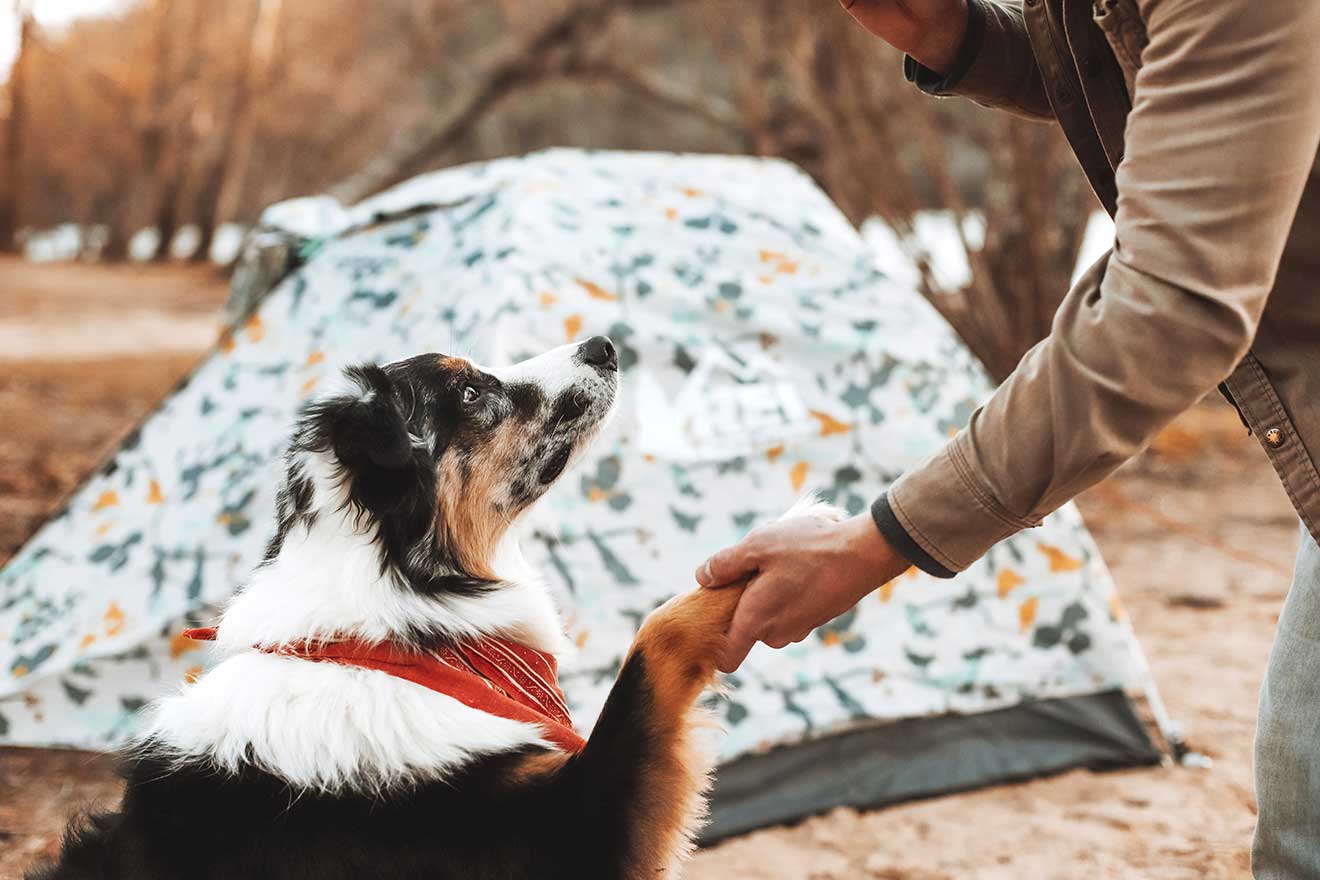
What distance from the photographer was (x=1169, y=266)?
134cm

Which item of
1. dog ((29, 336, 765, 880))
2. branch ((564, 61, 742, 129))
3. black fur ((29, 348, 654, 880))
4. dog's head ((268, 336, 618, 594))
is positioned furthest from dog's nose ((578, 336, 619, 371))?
branch ((564, 61, 742, 129))

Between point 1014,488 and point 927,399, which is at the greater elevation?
point 1014,488

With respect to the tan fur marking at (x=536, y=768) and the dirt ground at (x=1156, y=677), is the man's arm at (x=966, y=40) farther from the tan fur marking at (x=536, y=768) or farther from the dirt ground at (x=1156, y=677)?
the dirt ground at (x=1156, y=677)

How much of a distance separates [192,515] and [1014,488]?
9.09 feet

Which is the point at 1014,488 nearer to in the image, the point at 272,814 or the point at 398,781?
the point at 398,781

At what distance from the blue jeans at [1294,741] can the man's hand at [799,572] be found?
65cm

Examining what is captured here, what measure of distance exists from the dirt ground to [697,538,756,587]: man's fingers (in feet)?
4.99

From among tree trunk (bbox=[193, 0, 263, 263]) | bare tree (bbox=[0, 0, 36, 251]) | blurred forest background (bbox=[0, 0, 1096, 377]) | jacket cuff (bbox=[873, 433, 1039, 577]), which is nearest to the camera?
jacket cuff (bbox=[873, 433, 1039, 577])

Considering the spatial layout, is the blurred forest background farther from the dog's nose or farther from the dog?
the dog

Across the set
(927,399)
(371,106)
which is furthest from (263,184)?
(927,399)

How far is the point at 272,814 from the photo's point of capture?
1.83m

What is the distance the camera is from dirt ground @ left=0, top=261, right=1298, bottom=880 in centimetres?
315

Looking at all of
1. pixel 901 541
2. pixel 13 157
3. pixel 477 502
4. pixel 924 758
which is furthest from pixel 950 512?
pixel 13 157

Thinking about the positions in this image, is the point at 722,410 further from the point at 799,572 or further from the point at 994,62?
the point at 799,572
